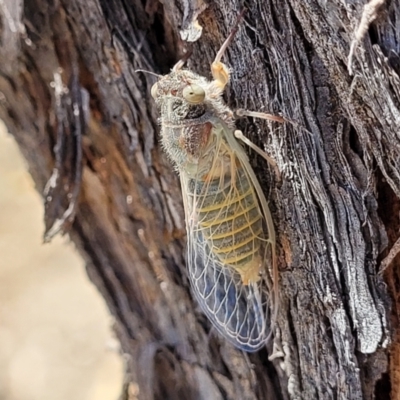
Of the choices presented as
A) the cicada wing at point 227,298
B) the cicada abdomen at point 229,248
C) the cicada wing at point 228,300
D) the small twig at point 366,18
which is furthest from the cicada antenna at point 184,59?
the small twig at point 366,18

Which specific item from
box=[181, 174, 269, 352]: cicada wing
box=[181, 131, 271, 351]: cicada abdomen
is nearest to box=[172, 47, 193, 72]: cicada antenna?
box=[181, 131, 271, 351]: cicada abdomen

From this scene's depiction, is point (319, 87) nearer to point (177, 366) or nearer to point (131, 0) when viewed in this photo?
point (131, 0)

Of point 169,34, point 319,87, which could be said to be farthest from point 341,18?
point 169,34

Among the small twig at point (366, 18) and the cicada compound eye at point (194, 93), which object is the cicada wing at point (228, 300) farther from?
the small twig at point (366, 18)

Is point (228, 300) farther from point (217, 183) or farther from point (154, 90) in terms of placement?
point (154, 90)

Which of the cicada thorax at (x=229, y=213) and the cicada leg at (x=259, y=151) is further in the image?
the cicada thorax at (x=229, y=213)

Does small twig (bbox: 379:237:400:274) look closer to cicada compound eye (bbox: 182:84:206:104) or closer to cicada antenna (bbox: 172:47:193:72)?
cicada compound eye (bbox: 182:84:206:104)

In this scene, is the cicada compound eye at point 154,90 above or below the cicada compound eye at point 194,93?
above

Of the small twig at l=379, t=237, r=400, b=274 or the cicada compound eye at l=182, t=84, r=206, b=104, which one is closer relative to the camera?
the small twig at l=379, t=237, r=400, b=274
